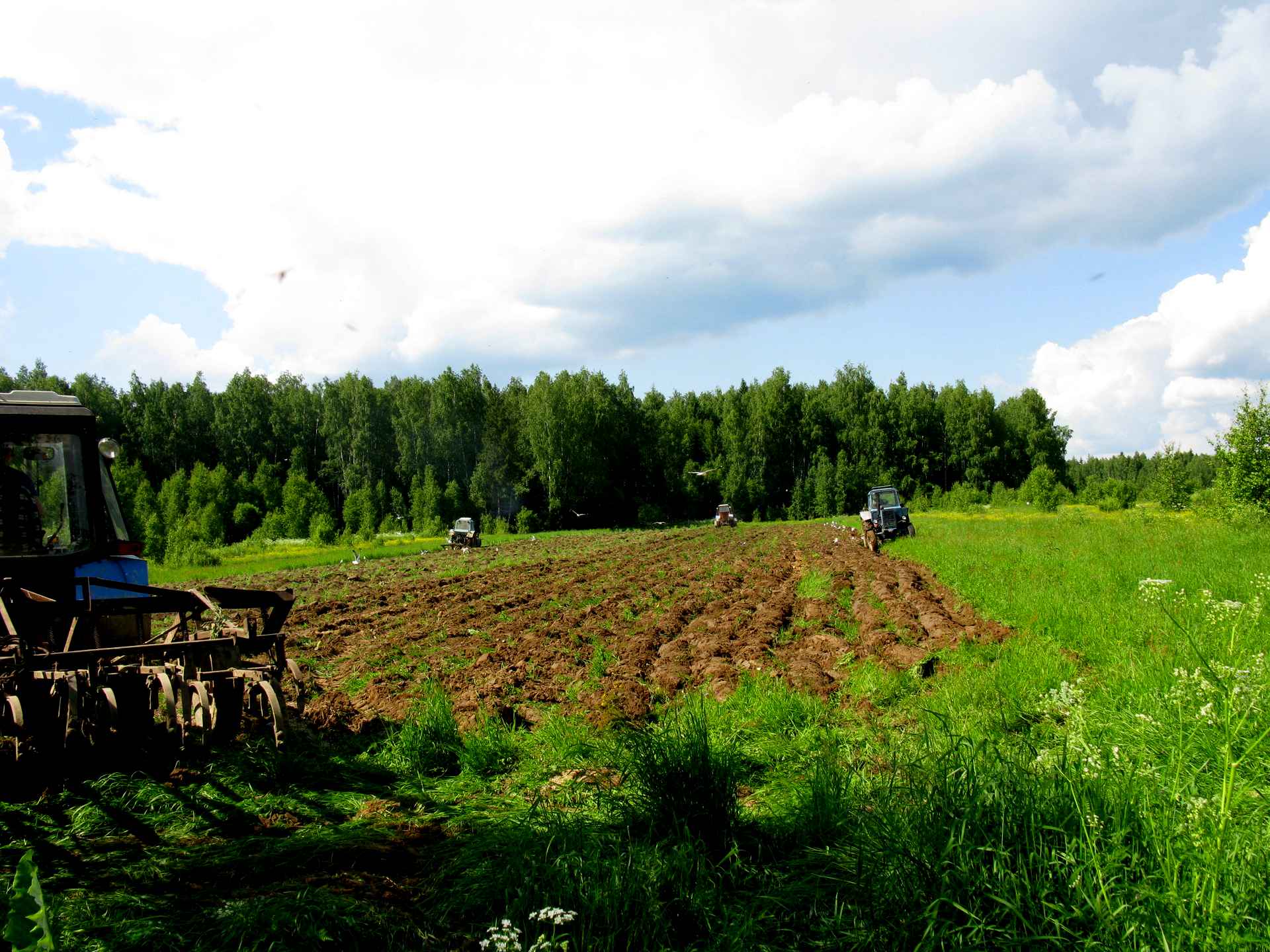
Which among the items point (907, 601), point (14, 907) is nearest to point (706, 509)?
point (907, 601)

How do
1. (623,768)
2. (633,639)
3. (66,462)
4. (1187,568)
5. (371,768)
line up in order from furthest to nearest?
(1187,568) < (633,639) < (66,462) < (371,768) < (623,768)

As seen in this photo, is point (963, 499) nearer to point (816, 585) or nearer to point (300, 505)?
point (816, 585)

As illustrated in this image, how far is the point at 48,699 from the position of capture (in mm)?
5973

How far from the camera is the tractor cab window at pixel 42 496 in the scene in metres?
6.85

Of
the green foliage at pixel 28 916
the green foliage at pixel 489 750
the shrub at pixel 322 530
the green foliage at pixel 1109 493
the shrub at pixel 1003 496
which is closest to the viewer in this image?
the green foliage at pixel 28 916

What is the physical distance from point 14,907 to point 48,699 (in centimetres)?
553

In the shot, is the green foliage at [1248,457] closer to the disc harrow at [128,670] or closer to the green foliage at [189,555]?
the disc harrow at [128,670]

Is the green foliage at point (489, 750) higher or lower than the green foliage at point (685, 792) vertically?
lower

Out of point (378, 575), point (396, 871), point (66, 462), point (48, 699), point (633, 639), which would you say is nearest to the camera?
point (396, 871)

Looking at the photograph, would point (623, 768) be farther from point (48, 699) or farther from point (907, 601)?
point (907, 601)

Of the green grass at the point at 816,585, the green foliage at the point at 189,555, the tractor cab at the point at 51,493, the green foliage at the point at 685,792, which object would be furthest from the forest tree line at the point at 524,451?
the green foliage at the point at 685,792

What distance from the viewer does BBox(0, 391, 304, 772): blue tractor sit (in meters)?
5.89

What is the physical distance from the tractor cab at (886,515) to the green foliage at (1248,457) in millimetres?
12146

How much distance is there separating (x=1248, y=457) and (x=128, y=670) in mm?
36573
